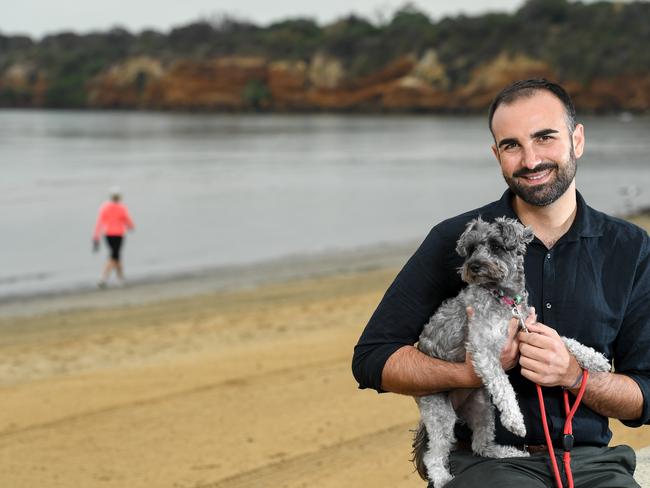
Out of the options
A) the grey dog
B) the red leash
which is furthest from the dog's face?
the red leash

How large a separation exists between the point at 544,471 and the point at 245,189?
4275cm

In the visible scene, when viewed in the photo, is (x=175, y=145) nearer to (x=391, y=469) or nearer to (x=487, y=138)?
(x=487, y=138)

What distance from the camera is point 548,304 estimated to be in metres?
3.63

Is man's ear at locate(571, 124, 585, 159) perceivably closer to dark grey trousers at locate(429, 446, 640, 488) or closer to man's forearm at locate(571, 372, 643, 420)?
man's forearm at locate(571, 372, 643, 420)

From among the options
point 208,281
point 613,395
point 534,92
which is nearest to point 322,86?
point 208,281

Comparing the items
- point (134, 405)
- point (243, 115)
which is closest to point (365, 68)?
point (243, 115)

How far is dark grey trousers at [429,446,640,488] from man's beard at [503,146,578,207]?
3.13 feet

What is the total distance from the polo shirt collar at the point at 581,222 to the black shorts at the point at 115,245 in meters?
18.0

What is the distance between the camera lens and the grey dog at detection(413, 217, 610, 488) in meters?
3.46

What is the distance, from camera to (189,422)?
8.45 metres

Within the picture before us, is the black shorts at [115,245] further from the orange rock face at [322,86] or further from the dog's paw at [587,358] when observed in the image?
the orange rock face at [322,86]

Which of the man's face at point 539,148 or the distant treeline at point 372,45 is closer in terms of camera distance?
the man's face at point 539,148

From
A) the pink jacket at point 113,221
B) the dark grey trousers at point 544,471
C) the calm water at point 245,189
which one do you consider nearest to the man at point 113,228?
the pink jacket at point 113,221

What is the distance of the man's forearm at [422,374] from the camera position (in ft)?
11.7
